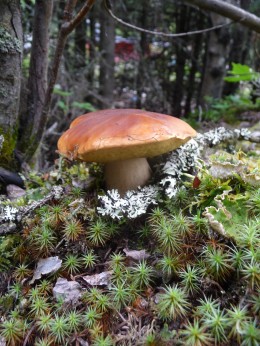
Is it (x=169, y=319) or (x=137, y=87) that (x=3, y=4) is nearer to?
(x=169, y=319)

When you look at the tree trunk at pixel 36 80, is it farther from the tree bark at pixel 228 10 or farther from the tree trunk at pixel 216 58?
the tree trunk at pixel 216 58

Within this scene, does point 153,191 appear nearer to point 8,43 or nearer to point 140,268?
point 140,268

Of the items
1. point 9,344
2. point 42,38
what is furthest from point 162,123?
point 42,38

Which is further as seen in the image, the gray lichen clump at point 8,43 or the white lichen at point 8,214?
the gray lichen clump at point 8,43

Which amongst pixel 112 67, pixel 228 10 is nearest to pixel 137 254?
pixel 228 10

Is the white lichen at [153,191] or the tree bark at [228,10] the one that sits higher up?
the tree bark at [228,10]

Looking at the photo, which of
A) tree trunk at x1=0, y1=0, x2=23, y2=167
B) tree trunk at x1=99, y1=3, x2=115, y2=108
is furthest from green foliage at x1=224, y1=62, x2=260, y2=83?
tree trunk at x1=0, y1=0, x2=23, y2=167

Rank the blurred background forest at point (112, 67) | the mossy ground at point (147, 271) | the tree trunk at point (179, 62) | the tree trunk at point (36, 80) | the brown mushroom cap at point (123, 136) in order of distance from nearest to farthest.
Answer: the mossy ground at point (147, 271) → the brown mushroom cap at point (123, 136) → the blurred background forest at point (112, 67) → the tree trunk at point (36, 80) → the tree trunk at point (179, 62)

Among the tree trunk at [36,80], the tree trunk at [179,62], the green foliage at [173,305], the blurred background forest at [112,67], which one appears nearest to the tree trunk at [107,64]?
the blurred background forest at [112,67]
